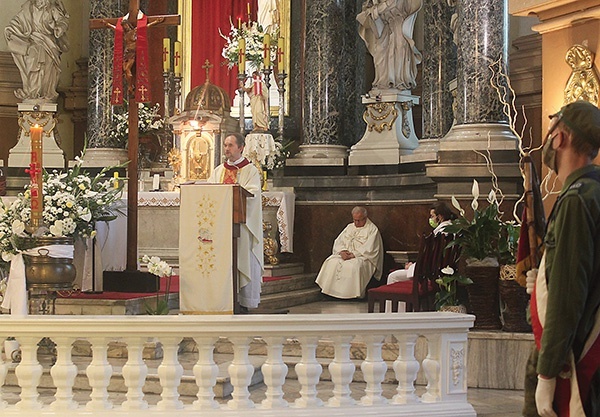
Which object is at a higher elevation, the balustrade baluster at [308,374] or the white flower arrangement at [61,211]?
the white flower arrangement at [61,211]

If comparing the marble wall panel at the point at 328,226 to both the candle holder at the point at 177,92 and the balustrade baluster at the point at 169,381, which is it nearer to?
the candle holder at the point at 177,92

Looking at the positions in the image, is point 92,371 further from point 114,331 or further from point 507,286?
point 507,286

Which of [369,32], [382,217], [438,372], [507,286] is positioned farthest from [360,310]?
[438,372]

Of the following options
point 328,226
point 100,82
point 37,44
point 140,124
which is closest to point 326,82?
point 328,226

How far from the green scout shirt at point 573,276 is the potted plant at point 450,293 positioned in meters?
4.18

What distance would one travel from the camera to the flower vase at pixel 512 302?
6969 mm

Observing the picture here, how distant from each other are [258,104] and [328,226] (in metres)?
1.73

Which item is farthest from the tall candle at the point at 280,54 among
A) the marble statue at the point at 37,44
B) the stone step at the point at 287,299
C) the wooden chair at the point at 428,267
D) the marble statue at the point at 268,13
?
the wooden chair at the point at 428,267

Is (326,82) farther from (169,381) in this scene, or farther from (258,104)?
(169,381)

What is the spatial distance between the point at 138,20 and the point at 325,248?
14.7ft

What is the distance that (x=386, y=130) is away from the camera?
12172 millimetres

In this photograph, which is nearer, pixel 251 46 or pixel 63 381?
pixel 63 381

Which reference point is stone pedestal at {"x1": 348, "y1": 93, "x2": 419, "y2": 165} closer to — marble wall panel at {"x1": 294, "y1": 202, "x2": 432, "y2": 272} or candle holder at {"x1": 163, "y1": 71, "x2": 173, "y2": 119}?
marble wall panel at {"x1": 294, "y1": 202, "x2": 432, "y2": 272}

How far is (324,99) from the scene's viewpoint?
12453 millimetres
